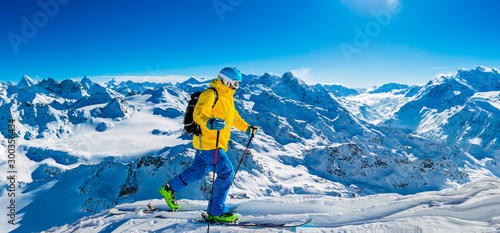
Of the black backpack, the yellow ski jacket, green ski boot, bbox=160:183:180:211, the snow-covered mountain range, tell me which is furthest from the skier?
green ski boot, bbox=160:183:180:211

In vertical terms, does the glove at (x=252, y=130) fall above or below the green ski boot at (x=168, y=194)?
above

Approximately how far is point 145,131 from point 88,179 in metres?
113

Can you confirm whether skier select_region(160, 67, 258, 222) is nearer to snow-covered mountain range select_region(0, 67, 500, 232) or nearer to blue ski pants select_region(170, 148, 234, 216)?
blue ski pants select_region(170, 148, 234, 216)

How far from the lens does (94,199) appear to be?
47.7 meters

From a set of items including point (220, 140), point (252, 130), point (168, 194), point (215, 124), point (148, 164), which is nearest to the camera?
point (215, 124)

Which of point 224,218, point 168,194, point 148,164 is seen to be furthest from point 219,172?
point 148,164

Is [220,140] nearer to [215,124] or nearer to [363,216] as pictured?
[215,124]

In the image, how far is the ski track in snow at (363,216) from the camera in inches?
155

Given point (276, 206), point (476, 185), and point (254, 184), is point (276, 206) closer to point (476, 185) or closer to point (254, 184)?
point (476, 185)

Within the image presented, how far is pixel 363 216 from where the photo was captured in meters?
4.83

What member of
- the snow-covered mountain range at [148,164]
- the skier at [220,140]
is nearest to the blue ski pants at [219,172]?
the skier at [220,140]

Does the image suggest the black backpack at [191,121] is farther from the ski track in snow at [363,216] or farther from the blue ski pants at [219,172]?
the ski track in snow at [363,216]

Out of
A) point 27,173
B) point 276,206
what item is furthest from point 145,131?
point 276,206

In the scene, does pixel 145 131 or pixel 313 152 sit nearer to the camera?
pixel 313 152
